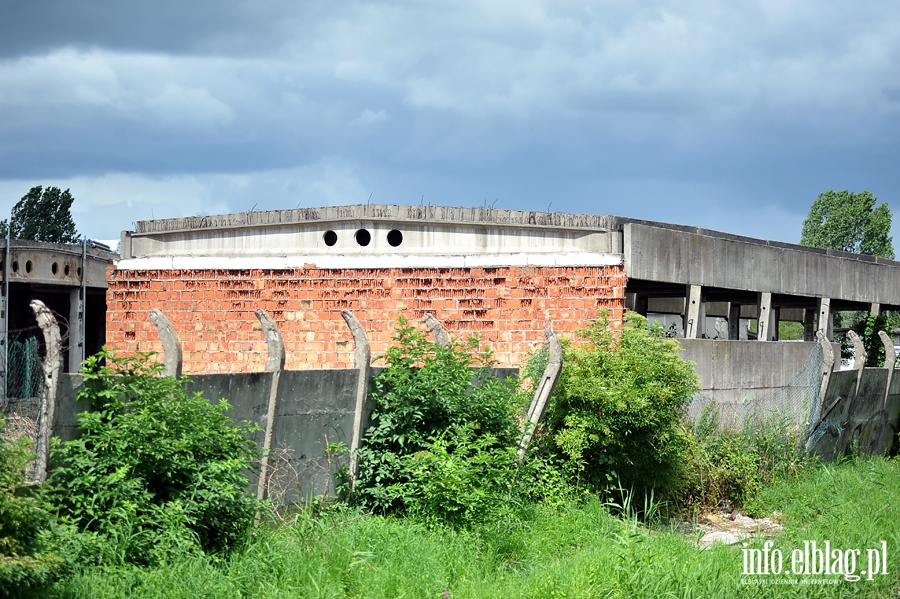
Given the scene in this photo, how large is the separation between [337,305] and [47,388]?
657 cm

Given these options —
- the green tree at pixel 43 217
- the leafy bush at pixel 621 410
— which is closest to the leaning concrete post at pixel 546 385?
the leafy bush at pixel 621 410

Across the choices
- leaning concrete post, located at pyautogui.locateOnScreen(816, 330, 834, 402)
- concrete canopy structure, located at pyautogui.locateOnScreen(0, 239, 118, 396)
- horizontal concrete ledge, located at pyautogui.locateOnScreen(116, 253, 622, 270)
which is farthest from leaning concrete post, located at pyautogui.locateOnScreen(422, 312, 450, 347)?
concrete canopy structure, located at pyautogui.locateOnScreen(0, 239, 118, 396)

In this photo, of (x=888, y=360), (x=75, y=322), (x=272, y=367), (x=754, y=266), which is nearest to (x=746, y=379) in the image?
(x=754, y=266)

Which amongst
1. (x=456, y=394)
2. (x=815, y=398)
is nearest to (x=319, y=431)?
(x=456, y=394)

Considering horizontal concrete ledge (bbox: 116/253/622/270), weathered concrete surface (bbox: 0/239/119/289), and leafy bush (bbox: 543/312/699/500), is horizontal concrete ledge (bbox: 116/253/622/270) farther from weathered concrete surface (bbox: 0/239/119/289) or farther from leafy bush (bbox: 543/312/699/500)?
weathered concrete surface (bbox: 0/239/119/289)

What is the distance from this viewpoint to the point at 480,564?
7.42 m

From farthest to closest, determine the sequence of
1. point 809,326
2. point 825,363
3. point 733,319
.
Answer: point 733,319, point 809,326, point 825,363

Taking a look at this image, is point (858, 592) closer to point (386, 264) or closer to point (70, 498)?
point (70, 498)

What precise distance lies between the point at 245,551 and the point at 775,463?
26.9ft

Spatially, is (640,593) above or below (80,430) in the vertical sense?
below

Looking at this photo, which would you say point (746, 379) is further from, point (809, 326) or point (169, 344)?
point (169, 344)

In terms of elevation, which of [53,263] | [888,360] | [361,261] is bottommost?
[888,360]

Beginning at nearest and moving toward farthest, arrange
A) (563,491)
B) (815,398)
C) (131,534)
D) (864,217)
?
(131,534) < (563,491) < (815,398) < (864,217)

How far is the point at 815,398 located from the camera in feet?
43.3
